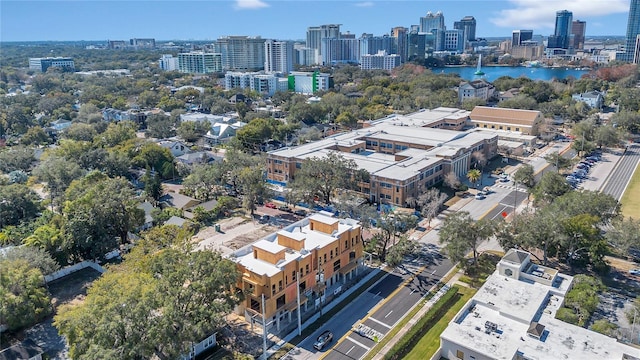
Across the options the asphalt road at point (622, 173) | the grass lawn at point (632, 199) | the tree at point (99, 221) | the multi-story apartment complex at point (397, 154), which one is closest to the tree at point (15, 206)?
the tree at point (99, 221)

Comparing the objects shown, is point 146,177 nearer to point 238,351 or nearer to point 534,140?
point 238,351

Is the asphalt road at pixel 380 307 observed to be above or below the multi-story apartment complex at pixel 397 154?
below

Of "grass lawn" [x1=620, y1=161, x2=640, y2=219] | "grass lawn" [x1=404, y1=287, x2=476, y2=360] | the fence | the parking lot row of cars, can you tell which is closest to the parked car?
"grass lawn" [x1=404, y1=287, x2=476, y2=360]

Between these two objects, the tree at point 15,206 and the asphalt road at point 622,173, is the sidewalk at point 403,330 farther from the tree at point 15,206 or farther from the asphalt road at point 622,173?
the tree at point 15,206

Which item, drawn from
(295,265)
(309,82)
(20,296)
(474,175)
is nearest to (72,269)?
(20,296)

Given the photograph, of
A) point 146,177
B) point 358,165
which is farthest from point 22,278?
point 358,165

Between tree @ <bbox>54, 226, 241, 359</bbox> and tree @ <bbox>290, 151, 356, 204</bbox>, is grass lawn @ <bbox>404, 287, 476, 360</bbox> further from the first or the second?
tree @ <bbox>290, 151, 356, 204</bbox>
